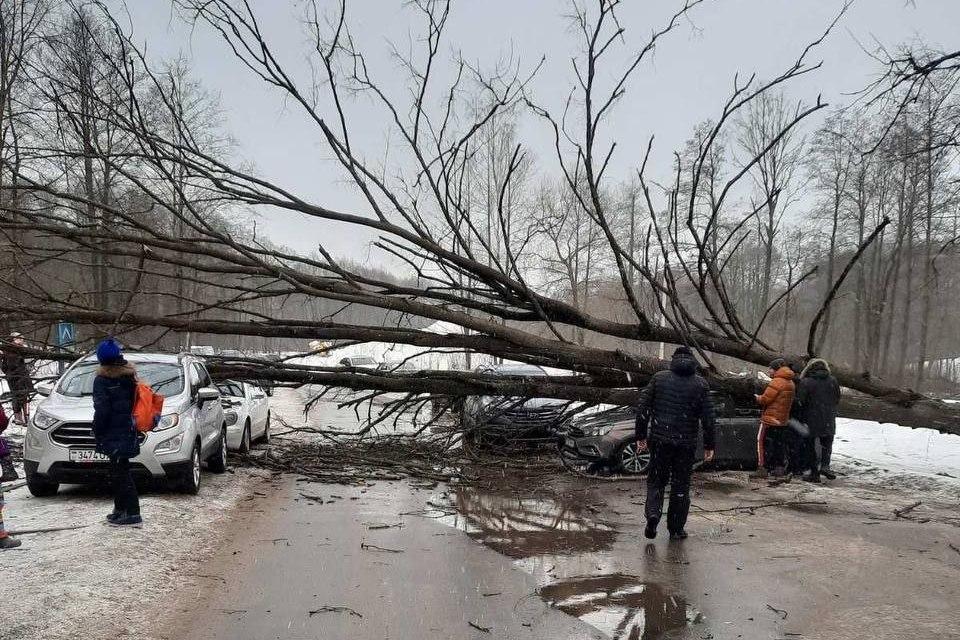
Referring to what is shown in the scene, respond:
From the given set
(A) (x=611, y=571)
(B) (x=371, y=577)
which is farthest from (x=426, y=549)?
(A) (x=611, y=571)

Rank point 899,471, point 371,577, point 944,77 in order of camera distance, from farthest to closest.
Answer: point 899,471 → point 944,77 → point 371,577

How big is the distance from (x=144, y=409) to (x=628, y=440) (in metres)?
6.76

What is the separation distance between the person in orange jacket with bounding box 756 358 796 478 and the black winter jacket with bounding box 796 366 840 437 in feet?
0.63

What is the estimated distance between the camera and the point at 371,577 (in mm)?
5598

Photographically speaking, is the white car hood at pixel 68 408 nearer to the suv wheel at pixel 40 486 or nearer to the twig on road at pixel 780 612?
the suv wheel at pixel 40 486

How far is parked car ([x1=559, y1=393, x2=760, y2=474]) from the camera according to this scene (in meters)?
10.9

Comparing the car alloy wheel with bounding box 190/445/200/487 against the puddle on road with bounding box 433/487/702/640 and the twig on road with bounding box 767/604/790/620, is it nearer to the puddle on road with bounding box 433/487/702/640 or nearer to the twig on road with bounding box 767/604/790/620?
the puddle on road with bounding box 433/487/702/640

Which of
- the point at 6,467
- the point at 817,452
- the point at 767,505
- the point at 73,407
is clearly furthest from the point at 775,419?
the point at 6,467

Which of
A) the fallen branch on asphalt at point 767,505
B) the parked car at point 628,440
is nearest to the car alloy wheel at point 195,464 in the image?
the parked car at point 628,440

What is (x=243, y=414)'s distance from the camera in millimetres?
12148

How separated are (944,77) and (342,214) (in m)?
6.68

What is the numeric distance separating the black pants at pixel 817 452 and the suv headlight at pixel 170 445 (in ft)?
27.8

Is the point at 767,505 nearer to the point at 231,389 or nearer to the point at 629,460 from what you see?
the point at 629,460

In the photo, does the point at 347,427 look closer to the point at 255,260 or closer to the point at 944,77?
the point at 255,260
